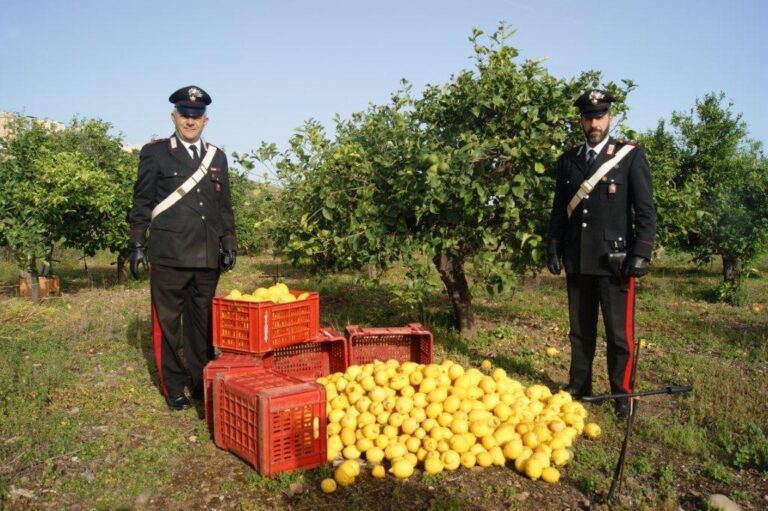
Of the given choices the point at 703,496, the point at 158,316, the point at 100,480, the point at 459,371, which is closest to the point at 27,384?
the point at 158,316

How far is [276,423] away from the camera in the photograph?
375 centimetres

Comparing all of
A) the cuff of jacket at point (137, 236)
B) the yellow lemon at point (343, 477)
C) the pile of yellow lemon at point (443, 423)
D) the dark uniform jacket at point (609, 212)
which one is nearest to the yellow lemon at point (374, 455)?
the pile of yellow lemon at point (443, 423)

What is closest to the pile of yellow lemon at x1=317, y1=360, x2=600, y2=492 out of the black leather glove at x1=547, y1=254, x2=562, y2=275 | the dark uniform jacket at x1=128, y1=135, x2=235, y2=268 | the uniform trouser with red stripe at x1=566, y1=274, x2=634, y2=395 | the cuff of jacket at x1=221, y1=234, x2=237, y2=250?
the uniform trouser with red stripe at x1=566, y1=274, x2=634, y2=395

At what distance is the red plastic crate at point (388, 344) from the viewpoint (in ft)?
18.4

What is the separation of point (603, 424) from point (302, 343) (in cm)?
268

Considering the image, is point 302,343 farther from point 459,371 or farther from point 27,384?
point 27,384

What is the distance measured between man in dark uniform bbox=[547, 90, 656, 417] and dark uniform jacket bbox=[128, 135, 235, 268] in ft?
10.3

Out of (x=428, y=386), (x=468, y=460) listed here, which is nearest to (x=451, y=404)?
(x=428, y=386)

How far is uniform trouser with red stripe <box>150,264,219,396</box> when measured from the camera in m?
4.93

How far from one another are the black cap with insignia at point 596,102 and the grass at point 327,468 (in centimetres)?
249

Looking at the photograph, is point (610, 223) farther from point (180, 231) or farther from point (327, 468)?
point (180, 231)

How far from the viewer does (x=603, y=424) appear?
457cm

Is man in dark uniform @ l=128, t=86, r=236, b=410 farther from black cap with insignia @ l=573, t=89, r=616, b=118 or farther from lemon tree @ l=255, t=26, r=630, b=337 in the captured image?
black cap with insignia @ l=573, t=89, r=616, b=118

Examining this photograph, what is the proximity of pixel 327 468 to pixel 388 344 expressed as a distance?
2040 mm
